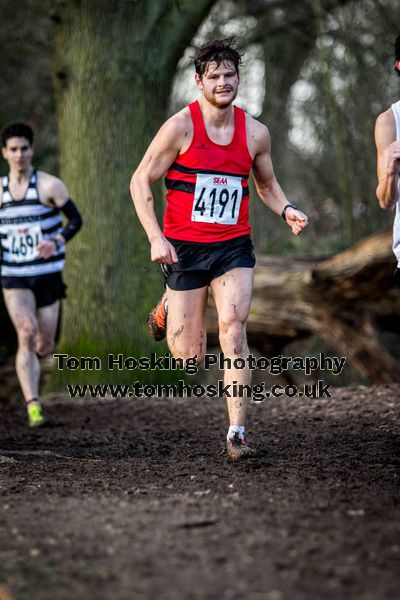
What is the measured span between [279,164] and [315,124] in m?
1.08

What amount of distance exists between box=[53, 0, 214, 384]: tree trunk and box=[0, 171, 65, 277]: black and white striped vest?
64.9 inches

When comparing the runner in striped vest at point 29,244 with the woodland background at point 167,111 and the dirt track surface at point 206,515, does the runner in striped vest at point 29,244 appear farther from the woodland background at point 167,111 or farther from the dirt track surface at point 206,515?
the woodland background at point 167,111

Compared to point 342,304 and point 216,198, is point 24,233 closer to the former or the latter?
point 216,198

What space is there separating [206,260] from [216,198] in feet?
1.24

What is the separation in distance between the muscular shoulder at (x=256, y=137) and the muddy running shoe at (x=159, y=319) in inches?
45.2

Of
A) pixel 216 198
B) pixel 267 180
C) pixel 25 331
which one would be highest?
pixel 267 180

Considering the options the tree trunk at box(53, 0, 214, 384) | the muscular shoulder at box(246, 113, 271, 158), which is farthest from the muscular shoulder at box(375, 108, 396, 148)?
the tree trunk at box(53, 0, 214, 384)

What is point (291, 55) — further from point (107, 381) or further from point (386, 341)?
point (107, 381)

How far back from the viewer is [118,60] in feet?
32.2

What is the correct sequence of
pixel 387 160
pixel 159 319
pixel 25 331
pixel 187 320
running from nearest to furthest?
1. pixel 387 160
2. pixel 187 320
3. pixel 159 319
4. pixel 25 331

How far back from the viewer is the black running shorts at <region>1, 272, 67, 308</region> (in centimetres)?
816

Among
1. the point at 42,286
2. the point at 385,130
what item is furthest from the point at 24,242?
the point at 385,130

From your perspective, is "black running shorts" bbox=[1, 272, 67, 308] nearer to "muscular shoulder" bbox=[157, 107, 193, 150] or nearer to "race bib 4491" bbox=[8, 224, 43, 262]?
"race bib 4491" bbox=[8, 224, 43, 262]

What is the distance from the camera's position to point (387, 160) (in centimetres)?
521
